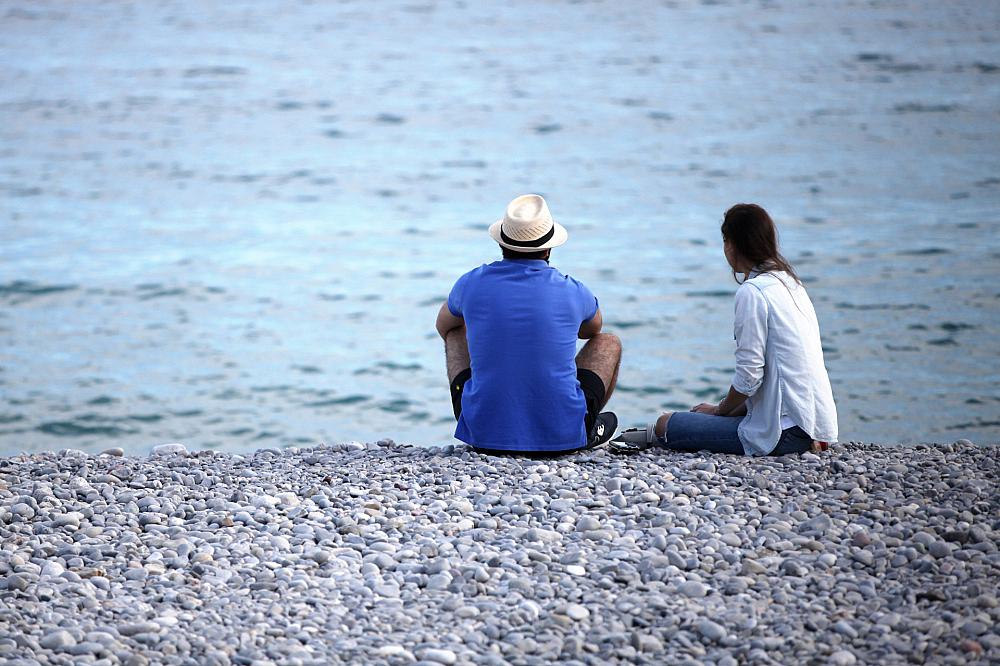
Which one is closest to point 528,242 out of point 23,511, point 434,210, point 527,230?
point 527,230

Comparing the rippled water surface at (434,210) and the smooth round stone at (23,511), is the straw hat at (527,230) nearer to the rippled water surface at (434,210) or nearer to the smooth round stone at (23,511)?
the smooth round stone at (23,511)

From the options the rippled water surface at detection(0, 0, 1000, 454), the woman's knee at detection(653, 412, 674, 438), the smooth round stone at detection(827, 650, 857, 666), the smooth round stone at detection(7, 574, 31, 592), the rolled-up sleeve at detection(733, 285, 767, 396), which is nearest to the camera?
the smooth round stone at detection(827, 650, 857, 666)

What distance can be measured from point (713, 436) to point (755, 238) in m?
1.09

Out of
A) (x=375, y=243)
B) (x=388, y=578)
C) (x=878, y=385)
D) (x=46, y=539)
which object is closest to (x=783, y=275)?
(x=388, y=578)

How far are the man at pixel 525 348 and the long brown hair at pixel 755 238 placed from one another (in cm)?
83

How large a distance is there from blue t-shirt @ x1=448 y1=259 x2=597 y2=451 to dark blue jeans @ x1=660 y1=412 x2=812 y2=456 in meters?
0.53

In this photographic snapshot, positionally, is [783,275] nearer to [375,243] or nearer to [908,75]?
[375,243]

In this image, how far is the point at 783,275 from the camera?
6.23 m

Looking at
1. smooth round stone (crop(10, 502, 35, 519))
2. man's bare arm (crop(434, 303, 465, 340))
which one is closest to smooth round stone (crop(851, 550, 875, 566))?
man's bare arm (crop(434, 303, 465, 340))

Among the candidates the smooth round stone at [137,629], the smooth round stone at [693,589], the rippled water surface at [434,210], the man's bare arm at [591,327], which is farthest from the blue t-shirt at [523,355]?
the rippled water surface at [434,210]

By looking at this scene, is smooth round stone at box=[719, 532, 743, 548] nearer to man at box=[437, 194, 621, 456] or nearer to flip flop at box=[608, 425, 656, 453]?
man at box=[437, 194, 621, 456]

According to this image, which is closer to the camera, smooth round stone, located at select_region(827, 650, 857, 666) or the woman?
smooth round stone, located at select_region(827, 650, 857, 666)

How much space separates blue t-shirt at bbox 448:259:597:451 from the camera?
627cm

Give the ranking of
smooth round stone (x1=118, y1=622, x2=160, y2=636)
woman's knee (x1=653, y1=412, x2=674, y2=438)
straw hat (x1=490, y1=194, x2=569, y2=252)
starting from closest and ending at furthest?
smooth round stone (x1=118, y1=622, x2=160, y2=636)
straw hat (x1=490, y1=194, x2=569, y2=252)
woman's knee (x1=653, y1=412, x2=674, y2=438)
